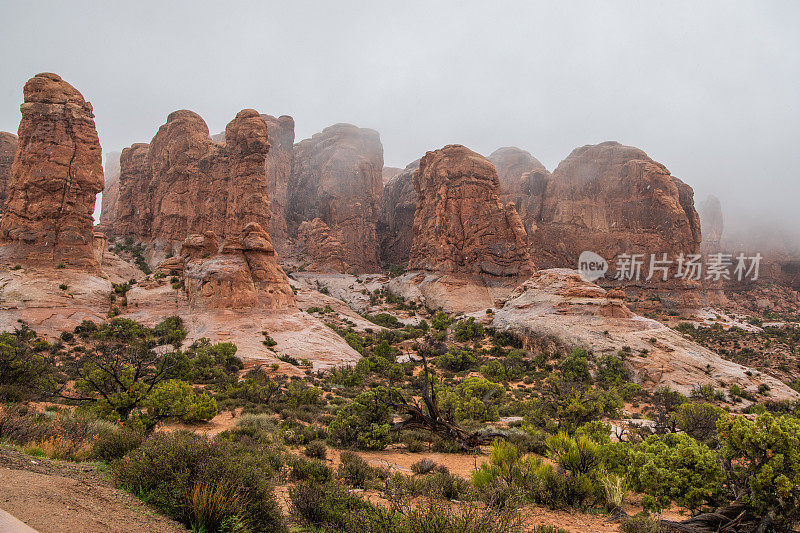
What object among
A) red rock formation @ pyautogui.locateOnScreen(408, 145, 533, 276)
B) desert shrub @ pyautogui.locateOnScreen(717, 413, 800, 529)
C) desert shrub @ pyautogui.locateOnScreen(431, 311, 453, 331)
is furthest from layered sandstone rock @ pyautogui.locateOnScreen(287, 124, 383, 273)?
desert shrub @ pyautogui.locateOnScreen(717, 413, 800, 529)

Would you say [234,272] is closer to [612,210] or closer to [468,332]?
[468,332]

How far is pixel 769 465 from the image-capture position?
462cm

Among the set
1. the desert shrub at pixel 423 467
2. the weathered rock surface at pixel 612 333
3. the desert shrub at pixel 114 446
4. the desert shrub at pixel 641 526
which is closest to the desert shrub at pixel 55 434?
the desert shrub at pixel 114 446

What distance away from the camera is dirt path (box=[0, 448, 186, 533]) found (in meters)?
3.47

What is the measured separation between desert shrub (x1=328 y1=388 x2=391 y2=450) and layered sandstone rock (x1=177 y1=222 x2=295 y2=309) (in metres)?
21.5

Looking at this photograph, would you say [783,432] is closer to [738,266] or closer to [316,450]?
[316,450]

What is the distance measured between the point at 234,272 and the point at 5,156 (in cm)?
4830

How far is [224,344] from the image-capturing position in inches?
870

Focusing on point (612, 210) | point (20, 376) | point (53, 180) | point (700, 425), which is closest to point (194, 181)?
point (53, 180)

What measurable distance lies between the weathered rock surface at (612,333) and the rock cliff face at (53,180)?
39567mm

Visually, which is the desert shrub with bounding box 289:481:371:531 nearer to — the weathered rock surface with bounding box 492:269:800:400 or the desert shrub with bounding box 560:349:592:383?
the desert shrub with bounding box 560:349:592:383

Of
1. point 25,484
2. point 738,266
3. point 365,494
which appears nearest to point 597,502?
point 365,494

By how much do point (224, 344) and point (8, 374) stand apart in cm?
985

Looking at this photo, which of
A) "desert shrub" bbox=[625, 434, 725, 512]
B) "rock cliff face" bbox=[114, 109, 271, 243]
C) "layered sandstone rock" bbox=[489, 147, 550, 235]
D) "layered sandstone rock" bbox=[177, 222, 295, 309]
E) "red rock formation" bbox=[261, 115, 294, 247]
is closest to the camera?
"desert shrub" bbox=[625, 434, 725, 512]
